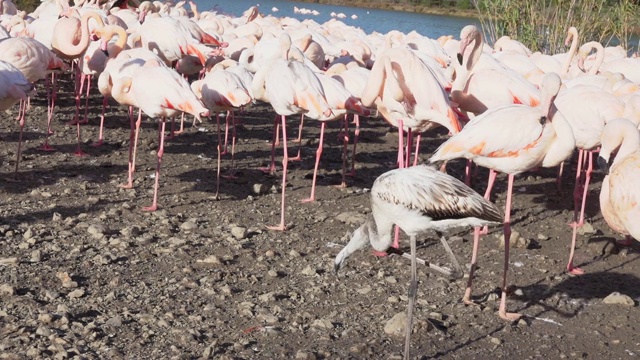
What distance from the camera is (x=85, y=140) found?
9688mm

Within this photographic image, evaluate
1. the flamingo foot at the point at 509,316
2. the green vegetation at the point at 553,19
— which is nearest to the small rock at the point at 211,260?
the flamingo foot at the point at 509,316

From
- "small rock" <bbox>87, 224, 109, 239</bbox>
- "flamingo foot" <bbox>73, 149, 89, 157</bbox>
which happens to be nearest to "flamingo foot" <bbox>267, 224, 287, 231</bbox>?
"small rock" <bbox>87, 224, 109, 239</bbox>

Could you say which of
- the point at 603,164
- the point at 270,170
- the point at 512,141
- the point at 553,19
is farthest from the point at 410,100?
the point at 553,19

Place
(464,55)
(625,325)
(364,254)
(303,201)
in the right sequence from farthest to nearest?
(303,201) < (464,55) < (364,254) < (625,325)

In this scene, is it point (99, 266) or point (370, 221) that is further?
point (99, 266)

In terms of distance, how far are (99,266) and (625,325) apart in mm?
3219

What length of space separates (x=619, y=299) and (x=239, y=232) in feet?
8.64

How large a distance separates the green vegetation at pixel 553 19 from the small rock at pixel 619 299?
10638 mm

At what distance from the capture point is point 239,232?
21.9 ft

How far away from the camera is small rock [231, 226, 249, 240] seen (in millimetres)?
6633

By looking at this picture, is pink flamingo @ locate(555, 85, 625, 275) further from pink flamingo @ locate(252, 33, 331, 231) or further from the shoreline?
the shoreline

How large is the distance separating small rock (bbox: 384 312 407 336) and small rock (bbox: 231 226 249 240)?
180 cm

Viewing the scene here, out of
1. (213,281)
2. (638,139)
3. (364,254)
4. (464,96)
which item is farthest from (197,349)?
(464,96)

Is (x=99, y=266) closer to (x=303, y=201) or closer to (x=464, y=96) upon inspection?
(x=303, y=201)
